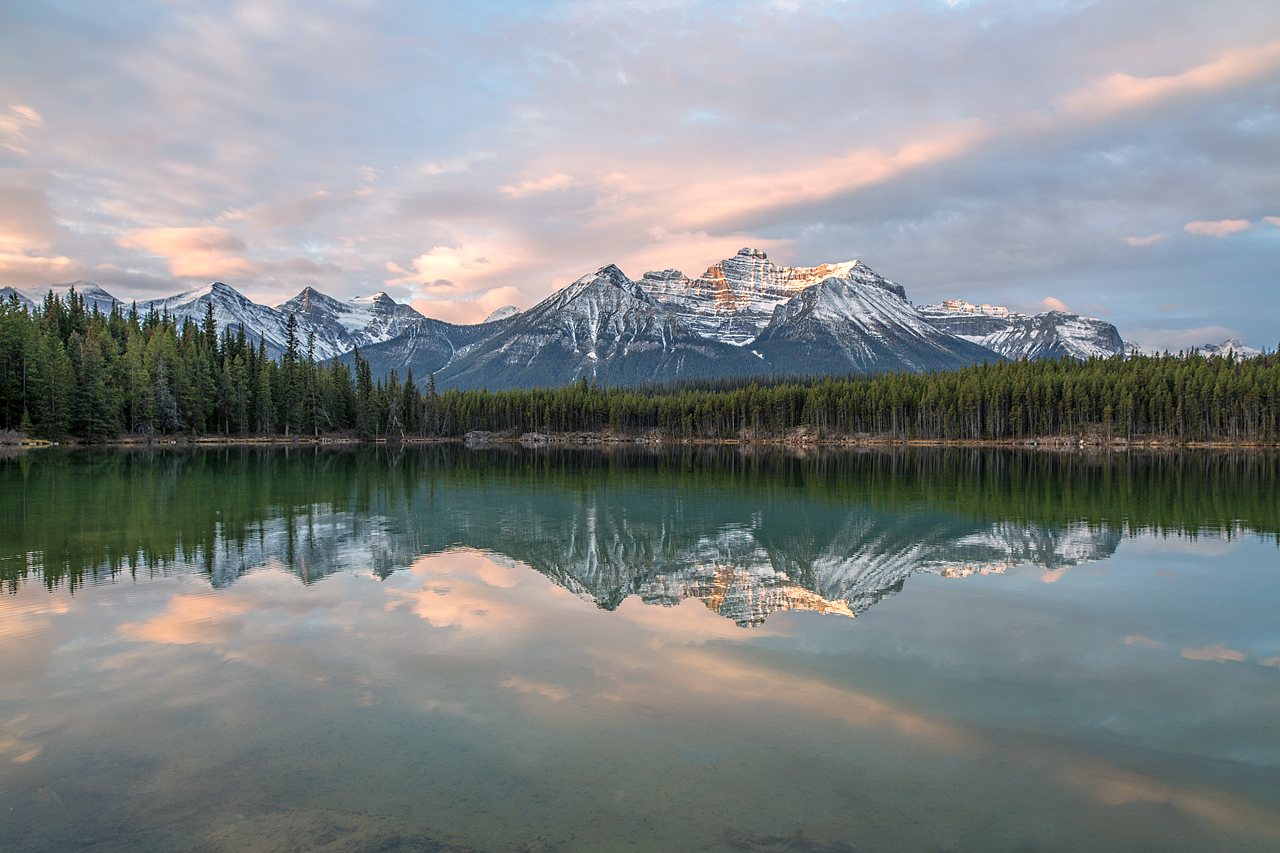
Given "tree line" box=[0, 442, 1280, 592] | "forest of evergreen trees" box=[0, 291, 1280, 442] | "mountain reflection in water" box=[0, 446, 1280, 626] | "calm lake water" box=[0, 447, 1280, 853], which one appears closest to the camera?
"calm lake water" box=[0, 447, 1280, 853]

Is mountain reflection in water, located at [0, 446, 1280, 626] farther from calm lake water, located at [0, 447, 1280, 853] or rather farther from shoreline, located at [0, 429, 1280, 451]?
shoreline, located at [0, 429, 1280, 451]

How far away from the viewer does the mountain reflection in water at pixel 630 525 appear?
20.6 meters

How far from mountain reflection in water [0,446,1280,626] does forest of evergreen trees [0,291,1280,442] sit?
5077 cm

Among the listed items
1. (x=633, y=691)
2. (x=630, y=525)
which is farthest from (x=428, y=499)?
(x=633, y=691)

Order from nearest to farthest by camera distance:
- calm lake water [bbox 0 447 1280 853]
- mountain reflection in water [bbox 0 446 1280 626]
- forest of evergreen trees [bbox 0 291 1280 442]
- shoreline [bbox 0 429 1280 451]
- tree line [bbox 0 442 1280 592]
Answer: calm lake water [bbox 0 447 1280 853], mountain reflection in water [bbox 0 446 1280 626], tree line [bbox 0 442 1280 592], forest of evergreen trees [bbox 0 291 1280 442], shoreline [bbox 0 429 1280 451]

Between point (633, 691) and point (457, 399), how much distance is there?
192206 millimetres

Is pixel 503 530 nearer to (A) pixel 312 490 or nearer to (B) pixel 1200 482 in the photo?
(A) pixel 312 490

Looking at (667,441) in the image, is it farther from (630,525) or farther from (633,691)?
(633,691)

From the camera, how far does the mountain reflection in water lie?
20.6m

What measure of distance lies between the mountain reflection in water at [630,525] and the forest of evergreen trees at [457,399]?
5077cm

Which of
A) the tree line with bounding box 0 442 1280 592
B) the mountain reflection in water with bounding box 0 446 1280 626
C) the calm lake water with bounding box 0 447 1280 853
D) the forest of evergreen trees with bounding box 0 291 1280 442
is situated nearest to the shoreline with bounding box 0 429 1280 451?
the forest of evergreen trees with bounding box 0 291 1280 442

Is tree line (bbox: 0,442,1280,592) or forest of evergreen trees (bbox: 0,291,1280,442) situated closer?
tree line (bbox: 0,442,1280,592)

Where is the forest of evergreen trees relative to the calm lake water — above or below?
above

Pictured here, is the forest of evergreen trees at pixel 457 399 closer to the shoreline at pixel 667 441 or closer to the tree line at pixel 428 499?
the shoreline at pixel 667 441
